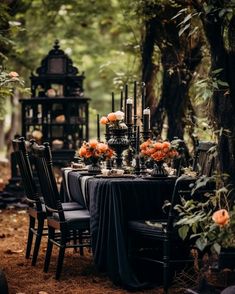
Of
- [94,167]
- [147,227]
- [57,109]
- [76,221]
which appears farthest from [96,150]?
[57,109]

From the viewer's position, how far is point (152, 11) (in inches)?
364

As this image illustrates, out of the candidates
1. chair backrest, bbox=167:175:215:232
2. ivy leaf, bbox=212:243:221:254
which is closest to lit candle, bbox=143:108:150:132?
chair backrest, bbox=167:175:215:232

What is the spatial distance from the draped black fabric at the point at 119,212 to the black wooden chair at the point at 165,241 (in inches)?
4.0

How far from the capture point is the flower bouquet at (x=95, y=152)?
6.47m

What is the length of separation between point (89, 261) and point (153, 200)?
124 centimetres

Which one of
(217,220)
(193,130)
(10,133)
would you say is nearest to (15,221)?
(193,130)

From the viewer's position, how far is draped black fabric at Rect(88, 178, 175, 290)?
219 inches

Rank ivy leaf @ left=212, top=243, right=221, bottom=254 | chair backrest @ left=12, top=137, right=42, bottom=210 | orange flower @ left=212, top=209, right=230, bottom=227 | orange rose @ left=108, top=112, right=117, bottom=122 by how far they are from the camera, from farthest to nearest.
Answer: chair backrest @ left=12, top=137, right=42, bottom=210
orange rose @ left=108, top=112, right=117, bottom=122
ivy leaf @ left=212, top=243, right=221, bottom=254
orange flower @ left=212, top=209, right=230, bottom=227

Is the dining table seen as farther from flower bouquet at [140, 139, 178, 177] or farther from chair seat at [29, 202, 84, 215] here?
chair seat at [29, 202, 84, 215]

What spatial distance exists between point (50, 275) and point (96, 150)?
1140 mm

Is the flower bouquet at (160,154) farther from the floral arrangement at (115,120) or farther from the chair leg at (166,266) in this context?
the chair leg at (166,266)

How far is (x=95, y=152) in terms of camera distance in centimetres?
654

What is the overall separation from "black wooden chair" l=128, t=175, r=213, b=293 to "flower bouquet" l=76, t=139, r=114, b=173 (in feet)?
3.18

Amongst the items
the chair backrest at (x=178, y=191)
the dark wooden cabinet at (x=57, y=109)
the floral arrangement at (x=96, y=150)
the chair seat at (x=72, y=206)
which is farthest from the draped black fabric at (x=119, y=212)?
the dark wooden cabinet at (x=57, y=109)
